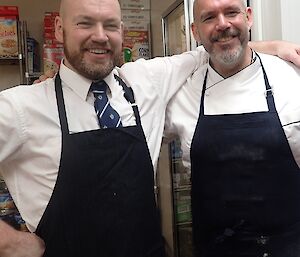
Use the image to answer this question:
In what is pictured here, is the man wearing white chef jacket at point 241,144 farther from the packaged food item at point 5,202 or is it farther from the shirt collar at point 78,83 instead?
the packaged food item at point 5,202

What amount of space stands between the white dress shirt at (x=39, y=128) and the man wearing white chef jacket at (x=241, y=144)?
0.66 feet

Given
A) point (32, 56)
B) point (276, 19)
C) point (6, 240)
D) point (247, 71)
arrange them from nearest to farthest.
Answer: point (6, 240), point (247, 71), point (276, 19), point (32, 56)

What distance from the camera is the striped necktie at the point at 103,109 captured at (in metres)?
1.24

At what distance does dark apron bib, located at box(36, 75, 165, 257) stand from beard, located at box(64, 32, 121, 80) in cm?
10

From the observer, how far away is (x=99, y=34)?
119 cm

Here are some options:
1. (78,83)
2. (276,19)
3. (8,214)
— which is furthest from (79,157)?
(8,214)

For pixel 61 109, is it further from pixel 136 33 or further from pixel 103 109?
pixel 136 33

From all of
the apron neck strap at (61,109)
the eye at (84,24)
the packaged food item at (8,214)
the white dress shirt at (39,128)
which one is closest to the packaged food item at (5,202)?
the packaged food item at (8,214)

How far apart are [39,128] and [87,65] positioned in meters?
0.24

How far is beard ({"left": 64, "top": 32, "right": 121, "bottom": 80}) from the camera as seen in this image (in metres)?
1.22

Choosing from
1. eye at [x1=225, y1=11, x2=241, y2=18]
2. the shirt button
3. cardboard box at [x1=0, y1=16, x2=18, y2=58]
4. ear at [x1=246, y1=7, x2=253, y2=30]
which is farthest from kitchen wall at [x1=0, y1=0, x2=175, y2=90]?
the shirt button

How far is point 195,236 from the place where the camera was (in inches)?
59.0

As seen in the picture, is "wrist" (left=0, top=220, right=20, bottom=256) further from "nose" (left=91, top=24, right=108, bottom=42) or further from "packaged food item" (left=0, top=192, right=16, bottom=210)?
"packaged food item" (left=0, top=192, right=16, bottom=210)

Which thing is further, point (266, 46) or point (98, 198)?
point (266, 46)
